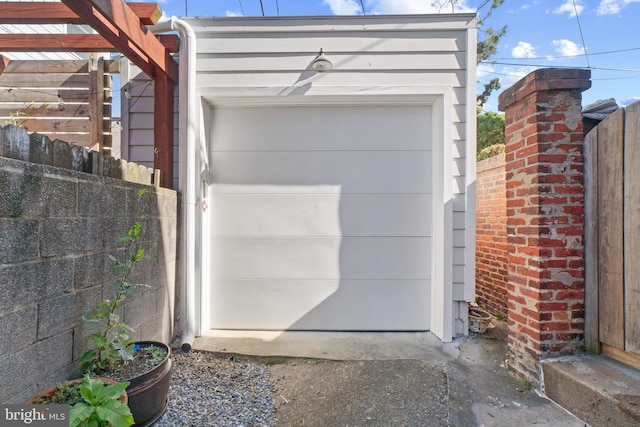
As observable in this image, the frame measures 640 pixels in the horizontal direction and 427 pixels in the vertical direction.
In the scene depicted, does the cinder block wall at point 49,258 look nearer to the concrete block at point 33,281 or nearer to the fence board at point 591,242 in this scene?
the concrete block at point 33,281

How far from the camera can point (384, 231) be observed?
9.48 feet

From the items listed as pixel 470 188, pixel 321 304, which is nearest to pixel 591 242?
pixel 470 188

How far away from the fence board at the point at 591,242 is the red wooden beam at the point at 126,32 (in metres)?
3.06

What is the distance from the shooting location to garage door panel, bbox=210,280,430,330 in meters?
2.89

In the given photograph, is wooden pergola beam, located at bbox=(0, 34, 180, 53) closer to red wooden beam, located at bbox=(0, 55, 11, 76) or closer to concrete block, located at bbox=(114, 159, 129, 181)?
red wooden beam, located at bbox=(0, 55, 11, 76)

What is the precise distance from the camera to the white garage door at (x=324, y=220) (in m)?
2.89

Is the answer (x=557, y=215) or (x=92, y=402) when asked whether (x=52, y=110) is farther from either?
(x=557, y=215)

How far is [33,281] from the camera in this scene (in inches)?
54.7

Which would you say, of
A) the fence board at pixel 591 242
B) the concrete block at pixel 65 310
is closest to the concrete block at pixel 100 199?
the concrete block at pixel 65 310

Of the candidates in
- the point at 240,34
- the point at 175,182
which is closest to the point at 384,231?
the point at 175,182

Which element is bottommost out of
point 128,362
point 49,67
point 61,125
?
point 128,362

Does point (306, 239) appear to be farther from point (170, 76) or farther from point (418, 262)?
point (170, 76)

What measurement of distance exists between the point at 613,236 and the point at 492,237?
1.61m

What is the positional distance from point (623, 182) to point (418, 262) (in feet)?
4.91
